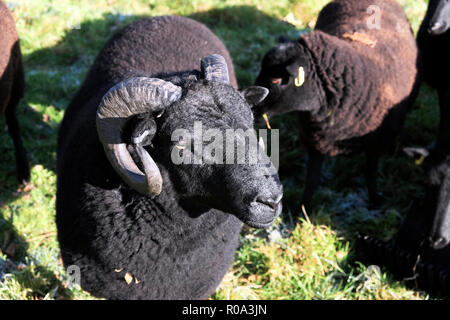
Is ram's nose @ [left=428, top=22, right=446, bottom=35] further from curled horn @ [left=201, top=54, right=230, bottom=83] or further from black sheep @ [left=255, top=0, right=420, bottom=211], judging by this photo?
curled horn @ [left=201, top=54, right=230, bottom=83]

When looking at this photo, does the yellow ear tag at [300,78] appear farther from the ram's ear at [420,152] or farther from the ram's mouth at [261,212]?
the ram's mouth at [261,212]

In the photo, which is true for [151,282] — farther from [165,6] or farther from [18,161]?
[165,6]

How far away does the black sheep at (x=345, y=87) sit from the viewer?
3939mm

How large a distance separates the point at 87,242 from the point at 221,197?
3.12 ft

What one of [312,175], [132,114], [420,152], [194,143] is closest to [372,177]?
[312,175]

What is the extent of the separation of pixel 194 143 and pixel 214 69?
1.57ft

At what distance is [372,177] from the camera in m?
4.57

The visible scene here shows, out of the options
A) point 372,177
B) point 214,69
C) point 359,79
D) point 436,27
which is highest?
point 214,69

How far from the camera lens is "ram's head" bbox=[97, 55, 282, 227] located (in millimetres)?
2156

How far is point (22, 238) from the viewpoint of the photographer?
154 inches

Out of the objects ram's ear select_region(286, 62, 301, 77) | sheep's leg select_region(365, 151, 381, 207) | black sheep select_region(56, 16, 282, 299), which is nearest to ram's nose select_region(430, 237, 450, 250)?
sheep's leg select_region(365, 151, 381, 207)

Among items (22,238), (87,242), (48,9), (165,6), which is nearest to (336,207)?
(87,242)

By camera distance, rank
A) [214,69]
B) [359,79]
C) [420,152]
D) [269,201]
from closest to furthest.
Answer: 1. [269,201]
2. [214,69]
3. [420,152]
4. [359,79]

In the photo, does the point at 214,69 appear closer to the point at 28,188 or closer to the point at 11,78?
the point at 11,78
